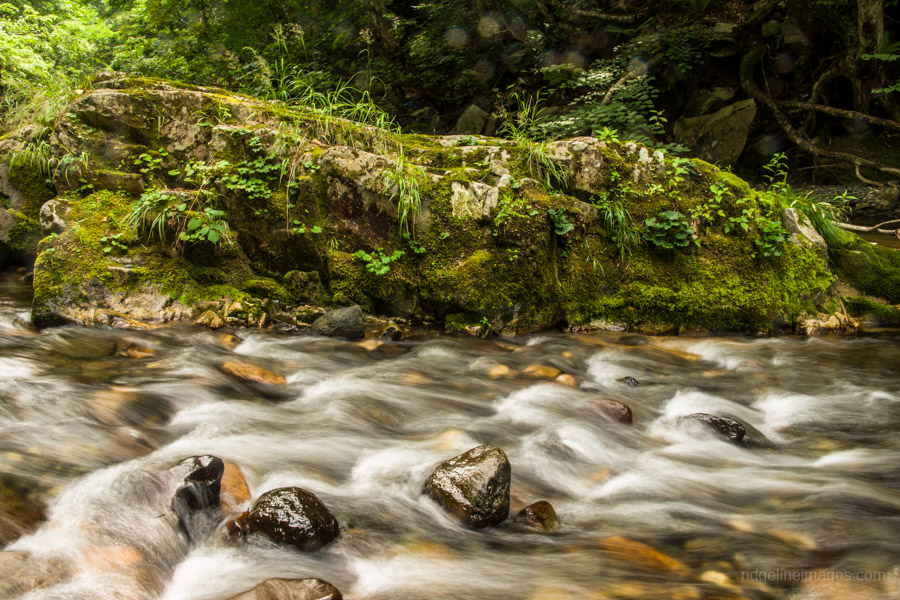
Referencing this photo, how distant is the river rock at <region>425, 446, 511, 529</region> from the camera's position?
2.36 meters

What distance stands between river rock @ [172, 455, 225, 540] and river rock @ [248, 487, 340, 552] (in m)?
0.23

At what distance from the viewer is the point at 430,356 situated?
4.72m

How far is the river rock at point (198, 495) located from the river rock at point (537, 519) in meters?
1.35

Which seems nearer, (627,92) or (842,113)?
(627,92)

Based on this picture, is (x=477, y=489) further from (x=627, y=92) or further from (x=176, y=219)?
(x=627, y=92)

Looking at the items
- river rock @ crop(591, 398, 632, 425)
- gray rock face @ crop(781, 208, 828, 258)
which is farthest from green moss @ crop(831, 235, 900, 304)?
river rock @ crop(591, 398, 632, 425)

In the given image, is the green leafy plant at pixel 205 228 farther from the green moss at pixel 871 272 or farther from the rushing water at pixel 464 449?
the green moss at pixel 871 272

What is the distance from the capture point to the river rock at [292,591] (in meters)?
1.67

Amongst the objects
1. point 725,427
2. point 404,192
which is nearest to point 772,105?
point 404,192

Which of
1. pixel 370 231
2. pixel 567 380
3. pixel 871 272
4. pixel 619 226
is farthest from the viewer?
pixel 871 272

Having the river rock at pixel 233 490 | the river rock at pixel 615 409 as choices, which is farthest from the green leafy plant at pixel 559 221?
the river rock at pixel 233 490

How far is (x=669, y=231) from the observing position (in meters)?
5.48

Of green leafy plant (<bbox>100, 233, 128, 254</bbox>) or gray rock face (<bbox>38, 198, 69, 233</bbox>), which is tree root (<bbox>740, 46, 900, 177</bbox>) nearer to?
green leafy plant (<bbox>100, 233, 128, 254</bbox>)

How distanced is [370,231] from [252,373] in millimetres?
1901
